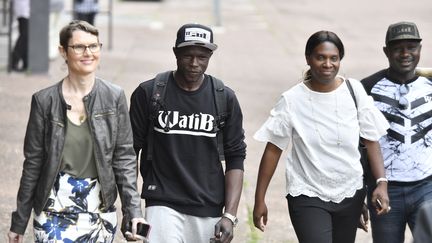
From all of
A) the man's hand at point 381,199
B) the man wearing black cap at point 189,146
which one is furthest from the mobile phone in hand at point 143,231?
the man's hand at point 381,199

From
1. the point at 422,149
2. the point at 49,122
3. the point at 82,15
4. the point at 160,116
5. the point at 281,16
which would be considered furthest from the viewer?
the point at 281,16

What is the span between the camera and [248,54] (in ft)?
68.2

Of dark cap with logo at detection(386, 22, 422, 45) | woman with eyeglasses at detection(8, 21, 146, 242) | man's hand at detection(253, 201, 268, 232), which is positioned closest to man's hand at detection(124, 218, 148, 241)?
woman with eyeglasses at detection(8, 21, 146, 242)

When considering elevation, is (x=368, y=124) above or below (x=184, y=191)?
above

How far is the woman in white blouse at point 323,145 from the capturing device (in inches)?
224

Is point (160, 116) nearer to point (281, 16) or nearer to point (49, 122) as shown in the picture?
point (49, 122)

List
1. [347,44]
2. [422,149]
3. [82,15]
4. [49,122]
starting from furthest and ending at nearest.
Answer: [347,44] → [82,15] → [422,149] → [49,122]

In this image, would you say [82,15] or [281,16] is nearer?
[82,15]

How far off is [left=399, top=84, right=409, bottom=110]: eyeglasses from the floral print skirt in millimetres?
1914

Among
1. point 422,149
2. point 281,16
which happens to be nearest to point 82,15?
point 281,16

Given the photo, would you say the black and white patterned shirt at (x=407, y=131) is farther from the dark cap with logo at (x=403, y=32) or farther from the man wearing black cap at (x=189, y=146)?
the man wearing black cap at (x=189, y=146)

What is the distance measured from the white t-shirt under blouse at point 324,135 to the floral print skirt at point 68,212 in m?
1.07

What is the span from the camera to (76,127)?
17.2ft

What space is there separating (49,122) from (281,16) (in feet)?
78.9
